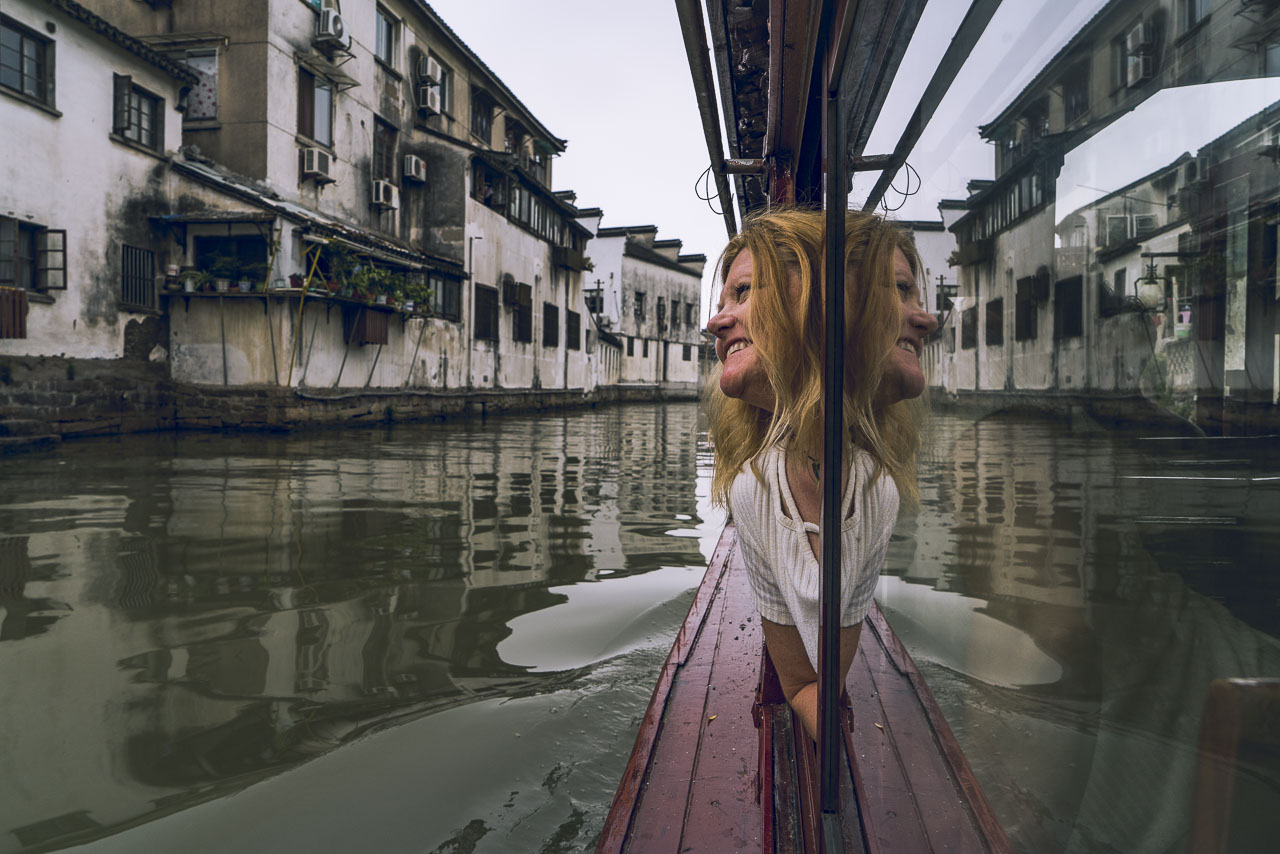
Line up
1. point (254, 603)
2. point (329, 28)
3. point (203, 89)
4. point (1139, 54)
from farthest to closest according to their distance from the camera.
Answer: point (329, 28)
point (203, 89)
point (254, 603)
point (1139, 54)

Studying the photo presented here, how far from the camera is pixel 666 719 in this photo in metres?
1.74

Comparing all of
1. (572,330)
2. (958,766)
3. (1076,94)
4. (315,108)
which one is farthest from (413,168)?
(1076,94)

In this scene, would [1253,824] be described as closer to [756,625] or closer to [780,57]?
[780,57]

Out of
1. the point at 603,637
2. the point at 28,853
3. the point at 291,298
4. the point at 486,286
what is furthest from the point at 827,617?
the point at 486,286

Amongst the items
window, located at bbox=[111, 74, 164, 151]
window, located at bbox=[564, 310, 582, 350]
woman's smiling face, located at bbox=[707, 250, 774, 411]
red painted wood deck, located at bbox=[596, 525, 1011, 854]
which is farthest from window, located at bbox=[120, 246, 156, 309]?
window, located at bbox=[564, 310, 582, 350]

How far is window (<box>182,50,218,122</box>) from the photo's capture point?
12336mm

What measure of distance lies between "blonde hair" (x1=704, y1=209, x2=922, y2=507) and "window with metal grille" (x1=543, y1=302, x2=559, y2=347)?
2133 cm

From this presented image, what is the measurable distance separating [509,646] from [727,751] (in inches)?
57.5

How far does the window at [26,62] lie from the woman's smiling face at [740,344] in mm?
11019

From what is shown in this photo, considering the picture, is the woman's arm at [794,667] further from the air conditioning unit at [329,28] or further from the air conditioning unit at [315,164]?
the air conditioning unit at [329,28]

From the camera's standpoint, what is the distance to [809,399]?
121 cm

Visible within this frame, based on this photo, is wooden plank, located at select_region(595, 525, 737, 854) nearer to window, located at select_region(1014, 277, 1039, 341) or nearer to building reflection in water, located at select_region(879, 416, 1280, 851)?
building reflection in water, located at select_region(879, 416, 1280, 851)

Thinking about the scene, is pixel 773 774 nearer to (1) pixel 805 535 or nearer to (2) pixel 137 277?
(1) pixel 805 535

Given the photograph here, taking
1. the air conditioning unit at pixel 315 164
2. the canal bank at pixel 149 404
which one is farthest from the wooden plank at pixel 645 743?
the air conditioning unit at pixel 315 164
